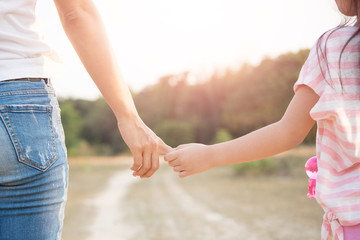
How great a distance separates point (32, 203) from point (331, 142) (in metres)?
0.87

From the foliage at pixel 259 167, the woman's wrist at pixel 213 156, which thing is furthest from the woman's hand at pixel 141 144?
the foliage at pixel 259 167

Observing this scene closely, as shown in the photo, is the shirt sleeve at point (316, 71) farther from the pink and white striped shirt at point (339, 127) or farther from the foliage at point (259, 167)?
the foliage at point (259, 167)

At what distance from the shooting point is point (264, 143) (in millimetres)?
1471

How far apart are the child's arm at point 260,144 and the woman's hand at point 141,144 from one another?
13 centimetres

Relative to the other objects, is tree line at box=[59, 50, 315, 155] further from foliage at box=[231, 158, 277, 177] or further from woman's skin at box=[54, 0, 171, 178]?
woman's skin at box=[54, 0, 171, 178]

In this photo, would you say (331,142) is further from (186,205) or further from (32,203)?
(186,205)

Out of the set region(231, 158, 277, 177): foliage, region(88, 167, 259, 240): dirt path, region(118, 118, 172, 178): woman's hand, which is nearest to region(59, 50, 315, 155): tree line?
region(231, 158, 277, 177): foliage

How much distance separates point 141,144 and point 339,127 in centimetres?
76

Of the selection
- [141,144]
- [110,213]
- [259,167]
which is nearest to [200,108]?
[259,167]

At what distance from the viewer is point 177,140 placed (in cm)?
2611

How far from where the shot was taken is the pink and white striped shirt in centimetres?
115

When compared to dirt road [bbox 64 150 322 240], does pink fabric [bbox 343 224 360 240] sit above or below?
above

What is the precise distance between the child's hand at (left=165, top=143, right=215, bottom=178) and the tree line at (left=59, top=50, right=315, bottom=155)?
34.9 ft

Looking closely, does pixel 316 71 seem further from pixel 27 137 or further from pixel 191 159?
pixel 27 137
